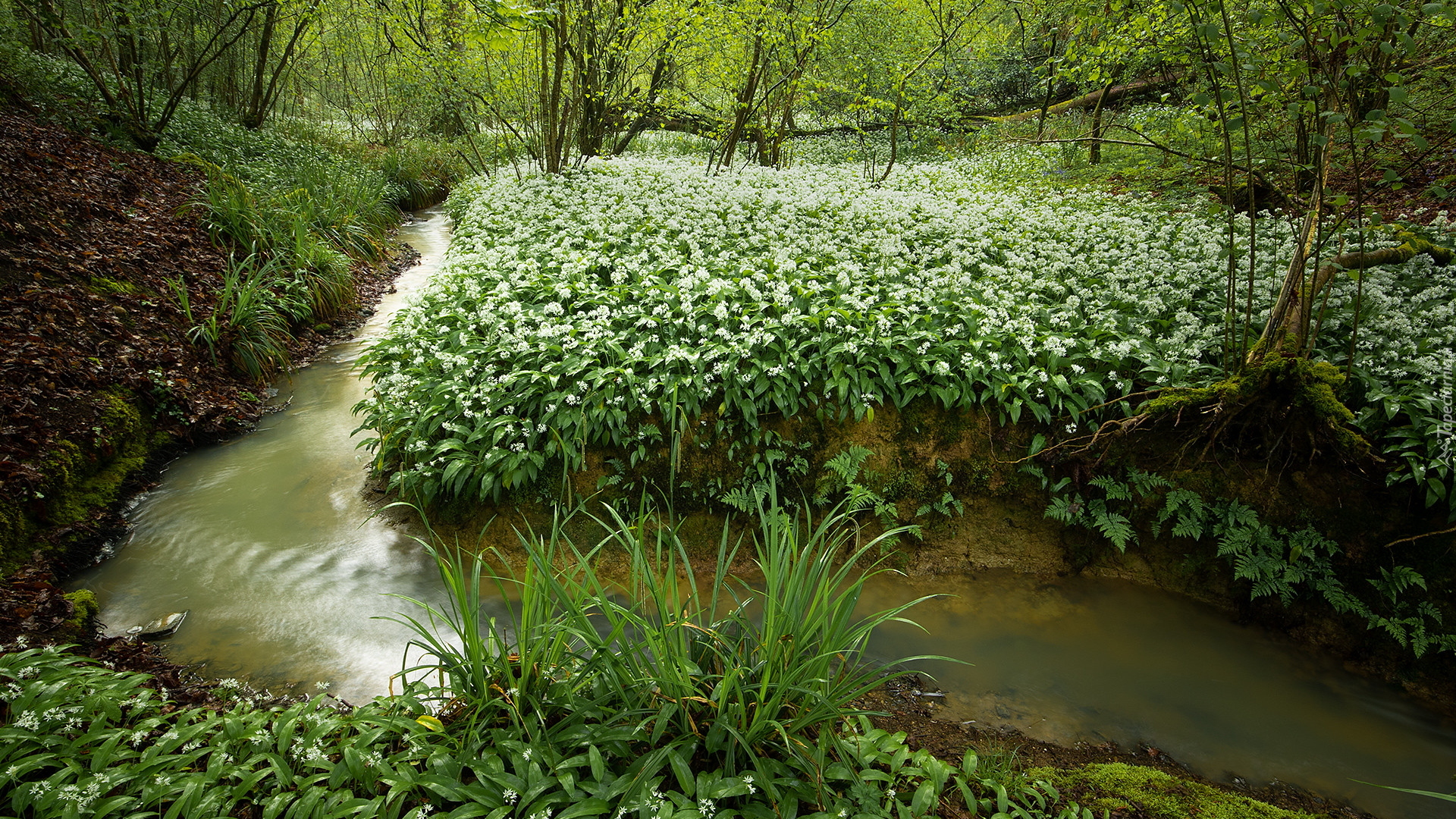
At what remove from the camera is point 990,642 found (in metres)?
4.16

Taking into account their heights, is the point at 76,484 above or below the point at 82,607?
above

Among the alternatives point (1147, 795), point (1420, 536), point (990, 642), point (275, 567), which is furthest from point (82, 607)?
point (1420, 536)

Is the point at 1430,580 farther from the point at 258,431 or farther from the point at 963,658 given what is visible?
the point at 258,431

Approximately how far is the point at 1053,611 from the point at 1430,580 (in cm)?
234

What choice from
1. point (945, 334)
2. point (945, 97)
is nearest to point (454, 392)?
point (945, 334)

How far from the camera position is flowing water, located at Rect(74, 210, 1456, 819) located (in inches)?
138

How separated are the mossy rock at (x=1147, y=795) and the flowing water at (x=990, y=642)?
1.58 ft

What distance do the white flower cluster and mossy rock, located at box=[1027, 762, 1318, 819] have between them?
Answer: 2.49m

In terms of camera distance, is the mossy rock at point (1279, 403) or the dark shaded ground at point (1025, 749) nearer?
the dark shaded ground at point (1025, 749)

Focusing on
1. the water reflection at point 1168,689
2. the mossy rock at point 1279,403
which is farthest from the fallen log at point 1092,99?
the water reflection at point 1168,689

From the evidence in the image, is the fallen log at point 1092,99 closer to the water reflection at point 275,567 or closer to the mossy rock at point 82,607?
the water reflection at point 275,567

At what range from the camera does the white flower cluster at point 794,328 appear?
4.71 m

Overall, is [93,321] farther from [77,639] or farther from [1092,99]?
[1092,99]

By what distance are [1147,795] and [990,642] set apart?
4.56 feet
